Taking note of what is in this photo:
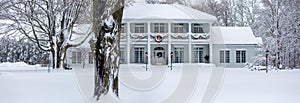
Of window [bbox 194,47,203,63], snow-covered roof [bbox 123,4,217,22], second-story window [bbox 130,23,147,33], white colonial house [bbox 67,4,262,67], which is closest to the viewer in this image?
snow-covered roof [bbox 123,4,217,22]

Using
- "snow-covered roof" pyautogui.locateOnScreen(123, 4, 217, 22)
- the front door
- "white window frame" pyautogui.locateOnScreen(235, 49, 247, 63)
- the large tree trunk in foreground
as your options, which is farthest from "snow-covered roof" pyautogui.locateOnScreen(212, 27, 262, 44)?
the large tree trunk in foreground

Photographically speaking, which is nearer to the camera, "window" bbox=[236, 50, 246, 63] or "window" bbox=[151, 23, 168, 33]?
"window" bbox=[151, 23, 168, 33]

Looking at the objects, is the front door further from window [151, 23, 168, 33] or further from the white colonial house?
window [151, 23, 168, 33]

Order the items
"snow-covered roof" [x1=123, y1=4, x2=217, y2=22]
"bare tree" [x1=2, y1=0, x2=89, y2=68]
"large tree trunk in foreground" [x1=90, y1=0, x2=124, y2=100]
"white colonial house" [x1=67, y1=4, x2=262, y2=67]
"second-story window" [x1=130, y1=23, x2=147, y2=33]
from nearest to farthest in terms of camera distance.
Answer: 1. "large tree trunk in foreground" [x1=90, y1=0, x2=124, y2=100]
2. "bare tree" [x1=2, y1=0, x2=89, y2=68]
3. "snow-covered roof" [x1=123, y1=4, x2=217, y2=22]
4. "white colonial house" [x1=67, y1=4, x2=262, y2=67]
5. "second-story window" [x1=130, y1=23, x2=147, y2=33]

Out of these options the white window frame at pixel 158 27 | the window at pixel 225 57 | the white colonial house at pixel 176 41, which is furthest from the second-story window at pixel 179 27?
the window at pixel 225 57

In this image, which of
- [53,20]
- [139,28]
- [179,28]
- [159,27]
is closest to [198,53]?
[179,28]

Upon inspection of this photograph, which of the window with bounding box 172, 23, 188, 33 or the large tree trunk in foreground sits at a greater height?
the window with bounding box 172, 23, 188, 33

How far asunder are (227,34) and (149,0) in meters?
14.8

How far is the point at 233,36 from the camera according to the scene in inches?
1358

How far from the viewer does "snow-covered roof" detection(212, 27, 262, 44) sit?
3306 centimetres

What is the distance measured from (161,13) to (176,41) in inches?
101

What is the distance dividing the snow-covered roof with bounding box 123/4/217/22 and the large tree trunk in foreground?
20.6 meters

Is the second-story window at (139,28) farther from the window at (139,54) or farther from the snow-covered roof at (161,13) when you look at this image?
the window at (139,54)

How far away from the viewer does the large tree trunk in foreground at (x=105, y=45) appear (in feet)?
31.6
